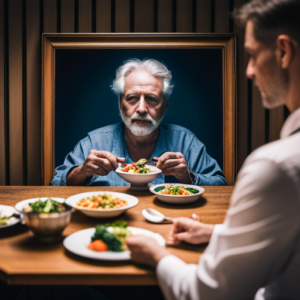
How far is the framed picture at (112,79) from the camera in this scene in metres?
2.87

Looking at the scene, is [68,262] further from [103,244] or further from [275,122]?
[275,122]

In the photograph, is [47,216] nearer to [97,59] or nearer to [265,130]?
[97,59]

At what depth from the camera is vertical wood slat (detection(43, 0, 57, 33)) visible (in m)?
2.95

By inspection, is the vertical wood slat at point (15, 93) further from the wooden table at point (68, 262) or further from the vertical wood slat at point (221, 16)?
the vertical wood slat at point (221, 16)

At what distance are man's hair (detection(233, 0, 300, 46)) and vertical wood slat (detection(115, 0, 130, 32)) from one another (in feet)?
7.57

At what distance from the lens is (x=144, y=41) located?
2865 mm

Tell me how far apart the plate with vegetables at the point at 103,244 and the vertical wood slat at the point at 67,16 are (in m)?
2.56

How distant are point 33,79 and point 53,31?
1.88 ft

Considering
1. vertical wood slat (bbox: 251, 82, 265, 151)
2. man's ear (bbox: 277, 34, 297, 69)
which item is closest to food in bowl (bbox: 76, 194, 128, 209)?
man's ear (bbox: 277, 34, 297, 69)

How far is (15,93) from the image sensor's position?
3.04 m

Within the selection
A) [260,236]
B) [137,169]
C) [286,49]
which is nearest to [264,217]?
[260,236]

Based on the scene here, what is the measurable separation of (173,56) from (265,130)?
134cm

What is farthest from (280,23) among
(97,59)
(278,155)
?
(97,59)

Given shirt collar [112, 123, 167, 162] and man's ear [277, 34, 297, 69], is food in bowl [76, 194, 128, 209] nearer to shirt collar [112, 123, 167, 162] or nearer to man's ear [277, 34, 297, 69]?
man's ear [277, 34, 297, 69]
